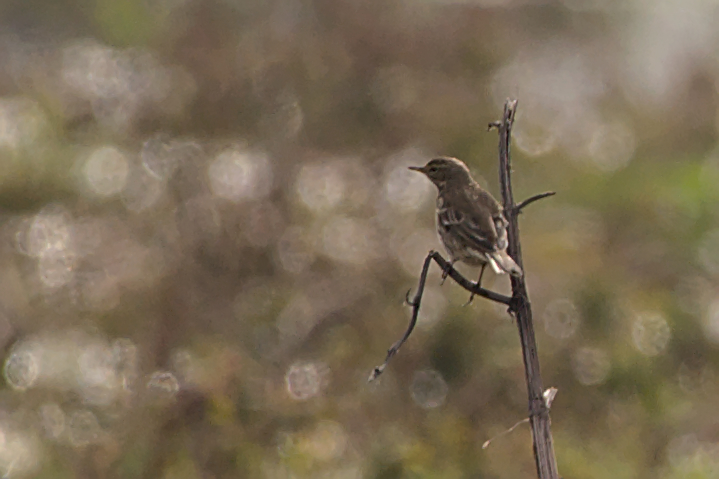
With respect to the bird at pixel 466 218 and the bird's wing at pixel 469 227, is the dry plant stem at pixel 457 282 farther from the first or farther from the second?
the bird's wing at pixel 469 227

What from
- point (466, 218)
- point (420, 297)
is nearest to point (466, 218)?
point (466, 218)

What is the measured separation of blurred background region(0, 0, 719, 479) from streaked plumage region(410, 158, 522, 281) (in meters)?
1.34

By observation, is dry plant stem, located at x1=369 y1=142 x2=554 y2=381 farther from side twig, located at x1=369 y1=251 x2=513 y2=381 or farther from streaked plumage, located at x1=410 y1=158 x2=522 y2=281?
streaked plumage, located at x1=410 y1=158 x2=522 y2=281

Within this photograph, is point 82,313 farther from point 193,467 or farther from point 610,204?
point 610,204

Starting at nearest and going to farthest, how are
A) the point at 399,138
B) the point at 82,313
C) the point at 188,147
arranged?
1. the point at 82,313
2. the point at 188,147
3. the point at 399,138

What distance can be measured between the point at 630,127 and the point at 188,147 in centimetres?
403

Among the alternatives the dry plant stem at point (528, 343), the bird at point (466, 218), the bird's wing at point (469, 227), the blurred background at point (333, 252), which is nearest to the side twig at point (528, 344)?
the dry plant stem at point (528, 343)

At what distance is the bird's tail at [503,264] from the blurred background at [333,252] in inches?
67.0

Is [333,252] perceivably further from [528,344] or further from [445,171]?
[528,344]

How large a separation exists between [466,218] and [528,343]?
1.39m

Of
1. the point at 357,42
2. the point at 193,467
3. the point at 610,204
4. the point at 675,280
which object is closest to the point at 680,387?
the point at 675,280

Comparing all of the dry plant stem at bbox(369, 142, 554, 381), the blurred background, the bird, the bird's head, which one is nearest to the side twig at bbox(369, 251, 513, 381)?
the dry plant stem at bbox(369, 142, 554, 381)

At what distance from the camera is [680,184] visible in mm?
6852

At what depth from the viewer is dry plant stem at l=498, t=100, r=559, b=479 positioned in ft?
4.93
